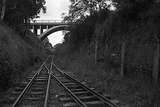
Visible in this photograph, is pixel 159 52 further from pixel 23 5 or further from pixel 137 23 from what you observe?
pixel 23 5

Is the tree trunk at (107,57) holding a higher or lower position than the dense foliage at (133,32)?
lower

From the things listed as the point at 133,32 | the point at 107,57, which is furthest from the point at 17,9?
the point at 133,32

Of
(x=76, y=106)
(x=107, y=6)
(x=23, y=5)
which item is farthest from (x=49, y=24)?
(x=76, y=106)

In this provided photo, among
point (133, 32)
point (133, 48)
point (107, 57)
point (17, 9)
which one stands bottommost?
point (107, 57)

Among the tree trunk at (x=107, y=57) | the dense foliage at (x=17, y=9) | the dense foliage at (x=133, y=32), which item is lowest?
the tree trunk at (x=107, y=57)

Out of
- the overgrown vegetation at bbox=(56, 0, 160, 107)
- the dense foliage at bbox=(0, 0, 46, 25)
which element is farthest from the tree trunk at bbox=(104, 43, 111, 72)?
the dense foliage at bbox=(0, 0, 46, 25)

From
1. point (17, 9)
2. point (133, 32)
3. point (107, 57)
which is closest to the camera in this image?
point (133, 32)

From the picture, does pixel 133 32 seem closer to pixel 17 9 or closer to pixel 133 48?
pixel 133 48

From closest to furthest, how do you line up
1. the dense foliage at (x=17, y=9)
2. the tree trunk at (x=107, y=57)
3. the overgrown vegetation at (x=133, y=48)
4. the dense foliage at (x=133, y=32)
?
the overgrown vegetation at (x=133, y=48) → the dense foliage at (x=133, y=32) → the tree trunk at (x=107, y=57) → the dense foliage at (x=17, y=9)

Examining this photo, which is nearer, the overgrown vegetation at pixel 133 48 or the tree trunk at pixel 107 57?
the overgrown vegetation at pixel 133 48

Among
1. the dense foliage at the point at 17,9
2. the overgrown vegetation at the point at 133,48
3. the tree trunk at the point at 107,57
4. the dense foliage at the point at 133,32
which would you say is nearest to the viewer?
the overgrown vegetation at the point at 133,48

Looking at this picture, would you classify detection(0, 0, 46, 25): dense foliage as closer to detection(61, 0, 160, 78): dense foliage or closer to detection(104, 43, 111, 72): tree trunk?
detection(61, 0, 160, 78): dense foliage

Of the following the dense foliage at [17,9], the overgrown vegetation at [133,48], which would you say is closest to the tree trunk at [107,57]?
the overgrown vegetation at [133,48]

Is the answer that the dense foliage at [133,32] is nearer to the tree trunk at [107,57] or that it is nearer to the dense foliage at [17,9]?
the tree trunk at [107,57]
